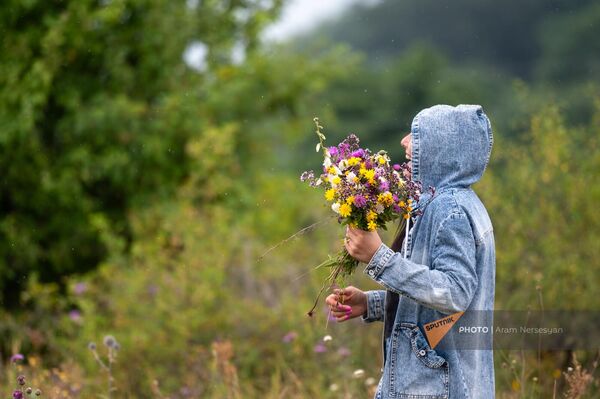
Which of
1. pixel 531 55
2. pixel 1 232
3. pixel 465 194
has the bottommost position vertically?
pixel 531 55

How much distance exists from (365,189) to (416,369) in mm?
573

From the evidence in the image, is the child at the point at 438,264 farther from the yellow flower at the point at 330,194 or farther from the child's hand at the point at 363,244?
the yellow flower at the point at 330,194

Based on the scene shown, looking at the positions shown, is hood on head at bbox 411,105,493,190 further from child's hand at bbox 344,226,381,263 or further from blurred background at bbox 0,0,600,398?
blurred background at bbox 0,0,600,398

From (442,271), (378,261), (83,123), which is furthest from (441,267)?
(83,123)

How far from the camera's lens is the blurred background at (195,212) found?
586 cm

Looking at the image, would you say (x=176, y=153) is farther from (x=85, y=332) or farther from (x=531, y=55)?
(x=531, y=55)

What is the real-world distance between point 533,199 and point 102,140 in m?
4.50

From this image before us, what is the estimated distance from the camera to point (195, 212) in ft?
26.0

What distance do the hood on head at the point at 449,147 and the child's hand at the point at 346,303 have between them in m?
0.44

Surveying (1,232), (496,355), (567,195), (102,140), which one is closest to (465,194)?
(496,355)

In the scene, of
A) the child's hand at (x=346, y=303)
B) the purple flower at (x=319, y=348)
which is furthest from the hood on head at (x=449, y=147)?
the purple flower at (x=319, y=348)

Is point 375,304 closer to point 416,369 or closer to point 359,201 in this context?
point 416,369

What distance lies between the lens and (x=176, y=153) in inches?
365

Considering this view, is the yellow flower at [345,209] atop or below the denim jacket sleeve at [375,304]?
atop
